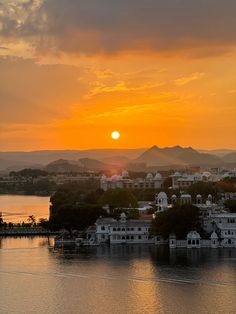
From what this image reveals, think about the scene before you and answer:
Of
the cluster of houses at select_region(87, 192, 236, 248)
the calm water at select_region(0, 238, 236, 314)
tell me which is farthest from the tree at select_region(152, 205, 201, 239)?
the calm water at select_region(0, 238, 236, 314)

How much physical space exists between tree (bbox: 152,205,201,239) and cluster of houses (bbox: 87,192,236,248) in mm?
285

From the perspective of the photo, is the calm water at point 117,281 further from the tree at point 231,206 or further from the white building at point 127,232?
the tree at point 231,206

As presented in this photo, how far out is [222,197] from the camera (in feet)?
166

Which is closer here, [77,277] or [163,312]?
[163,312]

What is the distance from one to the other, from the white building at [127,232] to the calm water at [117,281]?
2.63 meters

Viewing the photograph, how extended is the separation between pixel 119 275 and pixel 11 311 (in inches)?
227

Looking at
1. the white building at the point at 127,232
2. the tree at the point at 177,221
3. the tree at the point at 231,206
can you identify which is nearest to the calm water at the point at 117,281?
the tree at the point at 177,221

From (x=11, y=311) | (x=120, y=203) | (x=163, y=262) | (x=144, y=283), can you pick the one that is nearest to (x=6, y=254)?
(x=163, y=262)

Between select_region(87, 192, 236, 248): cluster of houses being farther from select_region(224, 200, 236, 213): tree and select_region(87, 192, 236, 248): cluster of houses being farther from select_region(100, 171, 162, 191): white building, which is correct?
select_region(100, 171, 162, 191): white building

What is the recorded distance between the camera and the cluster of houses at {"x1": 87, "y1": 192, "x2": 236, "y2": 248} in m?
33.9

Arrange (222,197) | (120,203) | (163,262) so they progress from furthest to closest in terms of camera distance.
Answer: (222,197), (120,203), (163,262)

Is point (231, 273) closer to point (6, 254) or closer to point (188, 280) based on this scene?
point (188, 280)

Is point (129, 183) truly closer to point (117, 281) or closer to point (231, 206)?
point (231, 206)

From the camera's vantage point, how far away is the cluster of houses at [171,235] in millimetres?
33938
